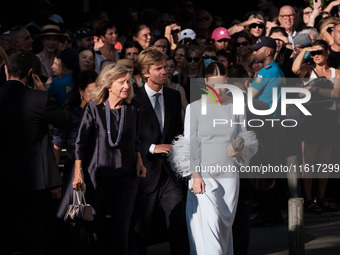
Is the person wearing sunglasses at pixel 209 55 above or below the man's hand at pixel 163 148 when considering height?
above

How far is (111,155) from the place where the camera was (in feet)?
28.1

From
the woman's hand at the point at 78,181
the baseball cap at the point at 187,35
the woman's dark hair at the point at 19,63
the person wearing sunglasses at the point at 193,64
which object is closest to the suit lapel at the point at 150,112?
the woman's hand at the point at 78,181

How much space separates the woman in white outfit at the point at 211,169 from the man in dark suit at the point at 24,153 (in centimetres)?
125

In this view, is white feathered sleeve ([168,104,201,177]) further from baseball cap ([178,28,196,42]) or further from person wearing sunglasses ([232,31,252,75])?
baseball cap ([178,28,196,42])

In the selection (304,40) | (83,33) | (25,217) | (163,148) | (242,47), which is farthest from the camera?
(242,47)

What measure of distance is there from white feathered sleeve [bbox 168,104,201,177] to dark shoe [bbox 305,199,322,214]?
13.0 ft

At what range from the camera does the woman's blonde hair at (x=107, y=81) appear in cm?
867

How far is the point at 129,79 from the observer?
873cm

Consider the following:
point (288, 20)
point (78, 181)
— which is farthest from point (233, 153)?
point (288, 20)

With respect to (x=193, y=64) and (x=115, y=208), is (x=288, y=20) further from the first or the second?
(x=115, y=208)

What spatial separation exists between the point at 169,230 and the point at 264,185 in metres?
1.40

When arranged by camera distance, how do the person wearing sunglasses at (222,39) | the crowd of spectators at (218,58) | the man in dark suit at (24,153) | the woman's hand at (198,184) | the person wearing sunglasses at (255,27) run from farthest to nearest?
the person wearing sunglasses at (255,27), the person wearing sunglasses at (222,39), the crowd of spectators at (218,58), the woman's hand at (198,184), the man in dark suit at (24,153)

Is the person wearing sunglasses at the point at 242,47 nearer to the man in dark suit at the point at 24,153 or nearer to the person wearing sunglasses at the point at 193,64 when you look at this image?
the person wearing sunglasses at the point at 193,64

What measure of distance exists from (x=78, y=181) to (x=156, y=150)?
39.0 inches
